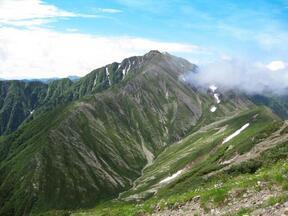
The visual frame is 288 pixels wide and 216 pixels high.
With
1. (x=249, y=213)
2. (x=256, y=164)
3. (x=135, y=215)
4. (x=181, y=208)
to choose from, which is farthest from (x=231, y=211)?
(x=256, y=164)

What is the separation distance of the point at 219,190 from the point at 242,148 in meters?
161

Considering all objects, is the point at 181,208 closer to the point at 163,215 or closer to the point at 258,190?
the point at 163,215

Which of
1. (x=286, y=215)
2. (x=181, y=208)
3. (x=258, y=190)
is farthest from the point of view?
(x=181, y=208)

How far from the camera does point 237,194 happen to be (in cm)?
3422

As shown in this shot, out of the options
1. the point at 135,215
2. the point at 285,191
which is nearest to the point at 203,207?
the point at 285,191

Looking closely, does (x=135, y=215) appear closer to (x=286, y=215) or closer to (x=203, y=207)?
(x=203, y=207)

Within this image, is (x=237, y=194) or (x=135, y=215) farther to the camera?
(x=135, y=215)

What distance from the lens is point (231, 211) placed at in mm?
30969

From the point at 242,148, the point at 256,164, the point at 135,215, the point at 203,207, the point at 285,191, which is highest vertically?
the point at 285,191

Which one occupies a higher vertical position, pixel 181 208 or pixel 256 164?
pixel 181 208

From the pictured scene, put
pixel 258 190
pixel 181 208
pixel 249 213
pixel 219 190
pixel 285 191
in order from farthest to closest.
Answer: pixel 181 208, pixel 219 190, pixel 258 190, pixel 285 191, pixel 249 213

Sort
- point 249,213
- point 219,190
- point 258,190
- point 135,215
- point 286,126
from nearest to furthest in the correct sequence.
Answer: point 249,213, point 258,190, point 219,190, point 135,215, point 286,126

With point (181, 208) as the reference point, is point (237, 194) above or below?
above

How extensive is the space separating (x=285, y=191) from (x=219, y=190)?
6.88 meters
